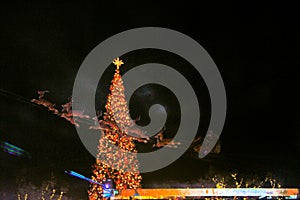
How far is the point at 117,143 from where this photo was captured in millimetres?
13703

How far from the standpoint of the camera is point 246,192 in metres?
11.8

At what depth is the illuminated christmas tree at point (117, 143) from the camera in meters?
13.3

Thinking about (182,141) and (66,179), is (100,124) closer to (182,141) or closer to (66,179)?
(182,141)

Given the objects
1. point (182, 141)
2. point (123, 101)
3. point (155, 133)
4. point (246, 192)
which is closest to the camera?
point (246, 192)

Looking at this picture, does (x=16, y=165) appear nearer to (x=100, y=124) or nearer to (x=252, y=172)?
(x=100, y=124)

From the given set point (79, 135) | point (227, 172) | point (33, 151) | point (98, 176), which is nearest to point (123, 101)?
point (98, 176)

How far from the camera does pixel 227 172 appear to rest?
2177cm

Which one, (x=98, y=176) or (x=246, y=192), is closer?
(x=246, y=192)

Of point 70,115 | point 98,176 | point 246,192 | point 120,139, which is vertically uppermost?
point 70,115

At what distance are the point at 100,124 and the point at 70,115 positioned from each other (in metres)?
1.13

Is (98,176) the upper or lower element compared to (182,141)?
lower

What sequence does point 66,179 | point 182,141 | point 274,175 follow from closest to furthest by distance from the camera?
point 182,141 < point 66,179 < point 274,175

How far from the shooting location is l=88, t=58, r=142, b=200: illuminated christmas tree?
1328 cm

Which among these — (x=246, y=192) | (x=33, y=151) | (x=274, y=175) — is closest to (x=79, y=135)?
(x=33, y=151)
